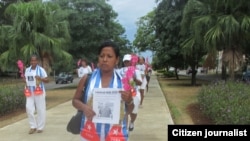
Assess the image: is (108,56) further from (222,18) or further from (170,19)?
(170,19)

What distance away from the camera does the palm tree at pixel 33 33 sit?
1828cm

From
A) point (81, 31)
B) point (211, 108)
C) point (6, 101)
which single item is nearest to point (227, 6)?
point (211, 108)

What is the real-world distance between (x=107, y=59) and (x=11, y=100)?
32.2 feet

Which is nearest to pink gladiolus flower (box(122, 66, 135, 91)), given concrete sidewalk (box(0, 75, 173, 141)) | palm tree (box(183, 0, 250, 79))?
concrete sidewalk (box(0, 75, 173, 141))

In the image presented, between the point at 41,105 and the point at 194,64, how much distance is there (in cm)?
2232

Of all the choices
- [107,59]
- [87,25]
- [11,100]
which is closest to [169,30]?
[87,25]

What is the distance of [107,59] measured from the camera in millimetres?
3977

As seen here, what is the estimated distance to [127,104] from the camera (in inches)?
155

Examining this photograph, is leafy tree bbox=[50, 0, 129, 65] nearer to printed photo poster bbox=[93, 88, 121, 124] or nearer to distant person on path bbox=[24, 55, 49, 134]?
distant person on path bbox=[24, 55, 49, 134]

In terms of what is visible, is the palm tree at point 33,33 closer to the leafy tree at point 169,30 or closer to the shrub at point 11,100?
the shrub at point 11,100

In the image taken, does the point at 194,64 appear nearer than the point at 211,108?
No

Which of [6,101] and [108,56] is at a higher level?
[108,56]

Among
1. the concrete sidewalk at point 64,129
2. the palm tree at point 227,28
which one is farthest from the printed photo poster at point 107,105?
the palm tree at point 227,28

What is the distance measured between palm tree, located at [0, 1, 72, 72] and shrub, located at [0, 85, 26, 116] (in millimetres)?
3889
